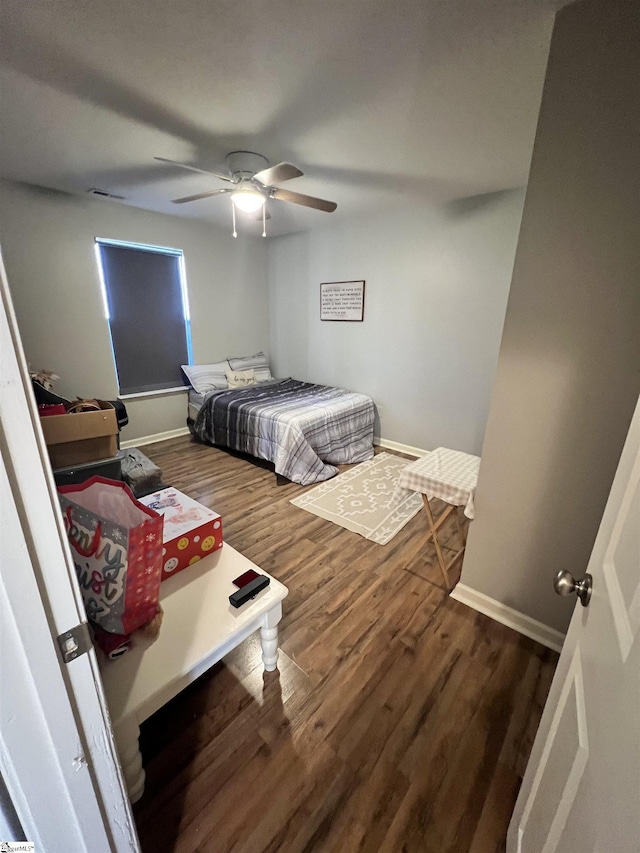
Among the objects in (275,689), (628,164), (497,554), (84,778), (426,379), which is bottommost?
(275,689)

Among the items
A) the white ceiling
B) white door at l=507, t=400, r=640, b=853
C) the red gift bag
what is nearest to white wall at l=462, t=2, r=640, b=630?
the white ceiling

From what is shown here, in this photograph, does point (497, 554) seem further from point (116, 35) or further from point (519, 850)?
point (116, 35)

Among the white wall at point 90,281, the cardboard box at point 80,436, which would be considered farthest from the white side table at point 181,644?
the white wall at point 90,281

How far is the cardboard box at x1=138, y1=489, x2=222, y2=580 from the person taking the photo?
47.6 inches

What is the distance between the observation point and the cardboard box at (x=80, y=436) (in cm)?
131

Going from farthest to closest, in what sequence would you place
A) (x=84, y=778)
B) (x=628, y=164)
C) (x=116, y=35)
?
(x=116, y=35) → (x=628, y=164) → (x=84, y=778)

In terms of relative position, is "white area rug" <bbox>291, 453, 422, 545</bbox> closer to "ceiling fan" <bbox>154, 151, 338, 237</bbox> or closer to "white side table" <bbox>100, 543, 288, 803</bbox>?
"white side table" <bbox>100, 543, 288, 803</bbox>

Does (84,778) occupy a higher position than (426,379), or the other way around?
(426,379)

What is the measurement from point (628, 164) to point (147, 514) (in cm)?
186

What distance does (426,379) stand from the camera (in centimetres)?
346

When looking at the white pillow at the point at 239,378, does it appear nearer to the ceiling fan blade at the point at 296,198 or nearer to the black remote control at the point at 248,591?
the ceiling fan blade at the point at 296,198

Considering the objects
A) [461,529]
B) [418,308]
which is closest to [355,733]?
[461,529]

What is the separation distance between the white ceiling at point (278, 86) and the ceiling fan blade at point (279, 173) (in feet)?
0.72

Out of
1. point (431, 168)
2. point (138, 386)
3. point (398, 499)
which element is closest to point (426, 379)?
point (398, 499)
